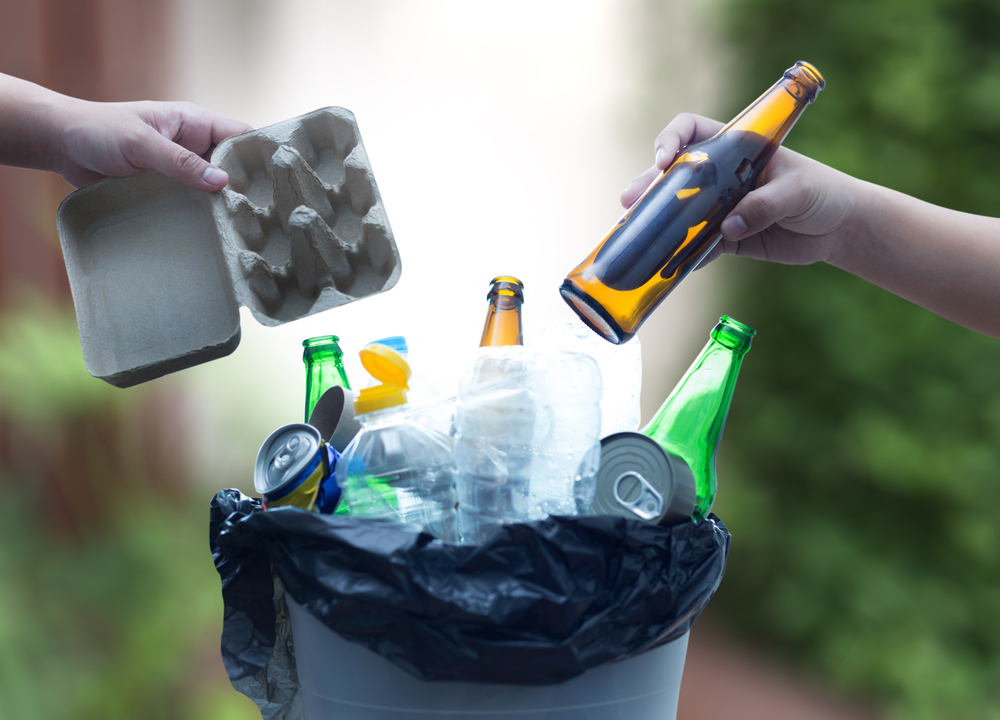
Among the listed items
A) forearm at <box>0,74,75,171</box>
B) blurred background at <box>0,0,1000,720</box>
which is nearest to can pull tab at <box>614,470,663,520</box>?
forearm at <box>0,74,75,171</box>

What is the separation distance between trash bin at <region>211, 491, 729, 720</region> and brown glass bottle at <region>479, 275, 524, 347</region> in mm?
269

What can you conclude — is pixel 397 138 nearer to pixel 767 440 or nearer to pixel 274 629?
pixel 767 440

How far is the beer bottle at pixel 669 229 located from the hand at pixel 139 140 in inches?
18.0

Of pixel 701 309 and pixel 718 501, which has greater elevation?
pixel 701 309

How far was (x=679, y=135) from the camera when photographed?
32.9 inches

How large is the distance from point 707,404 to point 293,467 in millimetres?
468

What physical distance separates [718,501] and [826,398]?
1.27 feet

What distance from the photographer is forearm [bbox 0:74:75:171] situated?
2.90 feet

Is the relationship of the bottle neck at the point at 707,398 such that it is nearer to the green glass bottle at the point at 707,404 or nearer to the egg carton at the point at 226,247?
the green glass bottle at the point at 707,404

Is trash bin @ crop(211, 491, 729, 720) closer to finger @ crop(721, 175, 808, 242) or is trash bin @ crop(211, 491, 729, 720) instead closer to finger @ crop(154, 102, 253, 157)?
finger @ crop(721, 175, 808, 242)

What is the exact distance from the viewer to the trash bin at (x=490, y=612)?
1.96ft

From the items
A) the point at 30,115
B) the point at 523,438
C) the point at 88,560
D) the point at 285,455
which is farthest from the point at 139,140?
the point at 88,560

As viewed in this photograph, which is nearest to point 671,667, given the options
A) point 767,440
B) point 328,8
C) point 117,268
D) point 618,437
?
point 618,437

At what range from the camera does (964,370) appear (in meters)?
1.63
